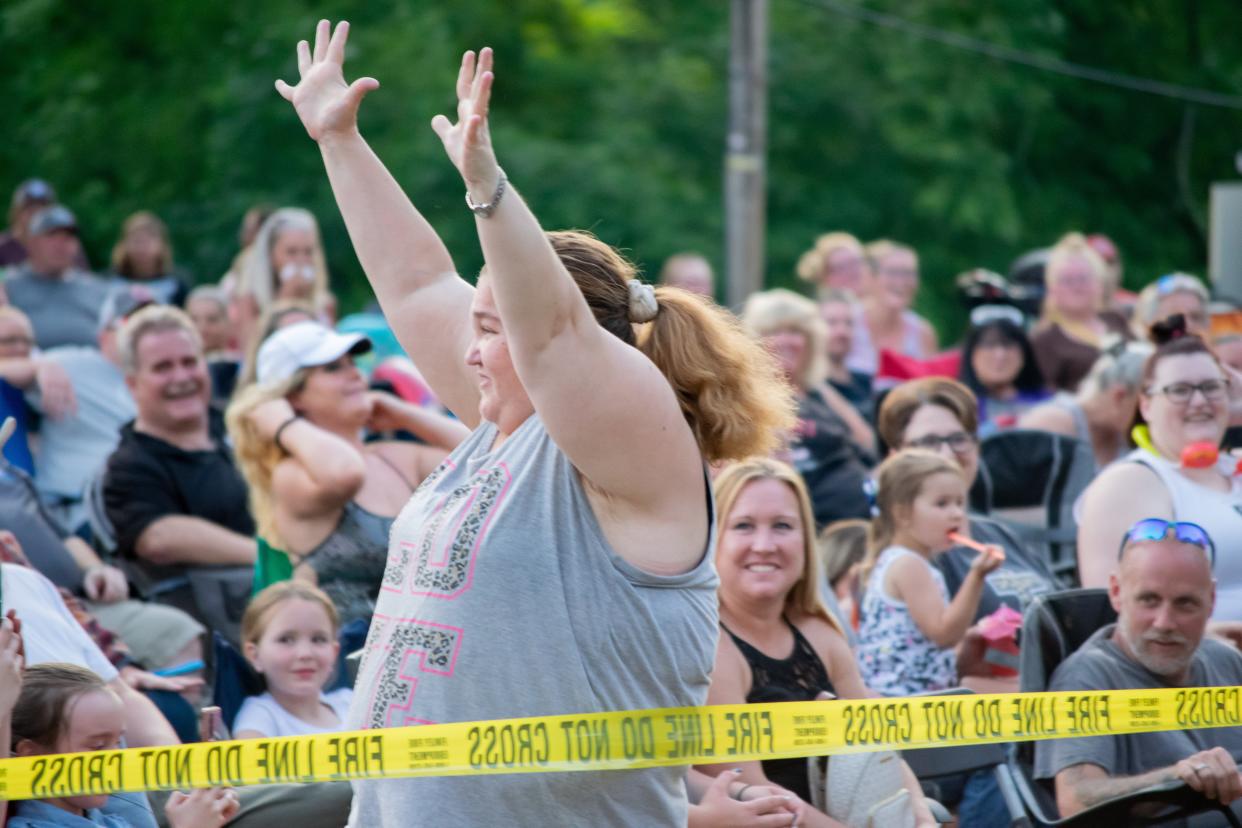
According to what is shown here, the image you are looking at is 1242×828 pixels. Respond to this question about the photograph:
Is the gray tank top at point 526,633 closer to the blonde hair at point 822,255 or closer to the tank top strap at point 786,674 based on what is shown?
the tank top strap at point 786,674

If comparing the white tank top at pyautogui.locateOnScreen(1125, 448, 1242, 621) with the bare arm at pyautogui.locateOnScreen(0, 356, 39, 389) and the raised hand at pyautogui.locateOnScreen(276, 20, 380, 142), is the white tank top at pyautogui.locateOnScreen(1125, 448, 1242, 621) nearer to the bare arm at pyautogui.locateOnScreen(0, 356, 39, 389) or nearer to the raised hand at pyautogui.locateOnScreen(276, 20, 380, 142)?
the raised hand at pyautogui.locateOnScreen(276, 20, 380, 142)

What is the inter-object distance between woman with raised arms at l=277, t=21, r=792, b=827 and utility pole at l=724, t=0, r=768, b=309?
9964mm

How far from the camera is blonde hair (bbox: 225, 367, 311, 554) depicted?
581 cm

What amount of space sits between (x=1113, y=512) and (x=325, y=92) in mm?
2963

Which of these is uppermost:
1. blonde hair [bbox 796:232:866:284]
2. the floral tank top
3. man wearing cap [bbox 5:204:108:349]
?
blonde hair [bbox 796:232:866:284]

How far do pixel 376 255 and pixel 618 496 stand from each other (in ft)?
2.58

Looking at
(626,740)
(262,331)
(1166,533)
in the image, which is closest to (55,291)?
(262,331)

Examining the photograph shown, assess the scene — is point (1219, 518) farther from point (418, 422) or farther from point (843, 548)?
point (418, 422)

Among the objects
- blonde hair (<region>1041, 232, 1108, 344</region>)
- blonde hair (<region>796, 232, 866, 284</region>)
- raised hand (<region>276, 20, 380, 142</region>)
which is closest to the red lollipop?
raised hand (<region>276, 20, 380, 142</region>)

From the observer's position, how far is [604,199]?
50.0 feet

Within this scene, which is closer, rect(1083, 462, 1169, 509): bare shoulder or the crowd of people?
the crowd of people

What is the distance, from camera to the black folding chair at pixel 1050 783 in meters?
4.23

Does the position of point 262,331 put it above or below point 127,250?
below

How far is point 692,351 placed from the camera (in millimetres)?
2965
